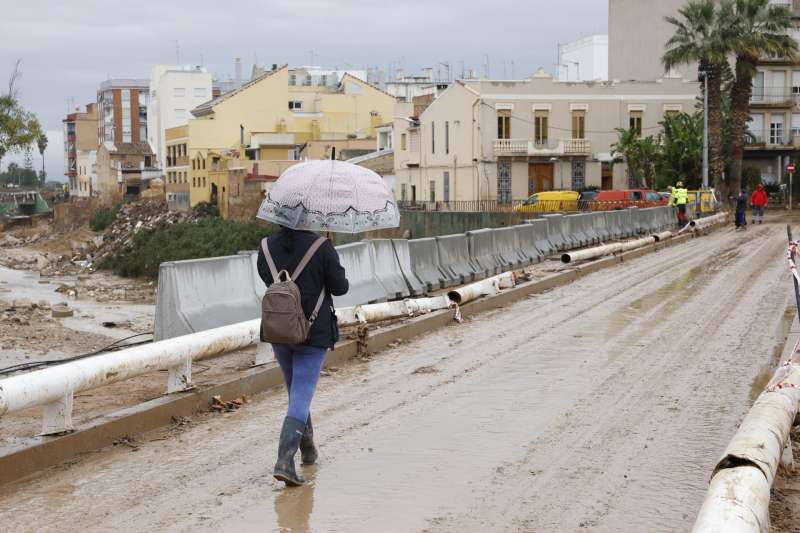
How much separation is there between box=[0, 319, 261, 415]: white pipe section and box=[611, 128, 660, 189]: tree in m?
52.3

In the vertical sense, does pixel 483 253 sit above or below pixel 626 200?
below

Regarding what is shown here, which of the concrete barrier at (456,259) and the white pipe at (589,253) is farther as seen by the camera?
the white pipe at (589,253)

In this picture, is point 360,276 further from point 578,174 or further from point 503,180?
point 578,174

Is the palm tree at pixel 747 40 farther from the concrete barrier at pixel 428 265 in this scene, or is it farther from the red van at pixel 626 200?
the concrete barrier at pixel 428 265

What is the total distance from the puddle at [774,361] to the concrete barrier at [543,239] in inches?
362

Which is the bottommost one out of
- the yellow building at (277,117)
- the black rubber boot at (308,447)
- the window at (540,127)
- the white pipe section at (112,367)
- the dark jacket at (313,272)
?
the black rubber boot at (308,447)

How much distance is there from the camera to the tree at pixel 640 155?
6041cm

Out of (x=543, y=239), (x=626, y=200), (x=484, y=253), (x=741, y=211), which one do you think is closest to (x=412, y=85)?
(x=626, y=200)

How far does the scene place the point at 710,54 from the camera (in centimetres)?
5409

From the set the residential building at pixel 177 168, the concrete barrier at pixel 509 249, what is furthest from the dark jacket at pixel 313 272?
the residential building at pixel 177 168

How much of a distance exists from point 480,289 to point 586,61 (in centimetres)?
7971

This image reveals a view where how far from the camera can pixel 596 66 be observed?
300 feet

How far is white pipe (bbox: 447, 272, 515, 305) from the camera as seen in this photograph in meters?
15.5

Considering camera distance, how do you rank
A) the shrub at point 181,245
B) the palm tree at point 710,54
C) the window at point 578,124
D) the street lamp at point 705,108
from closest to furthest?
1. the street lamp at point 705,108
2. the palm tree at point 710,54
3. the shrub at point 181,245
4. the window at point 578,124
